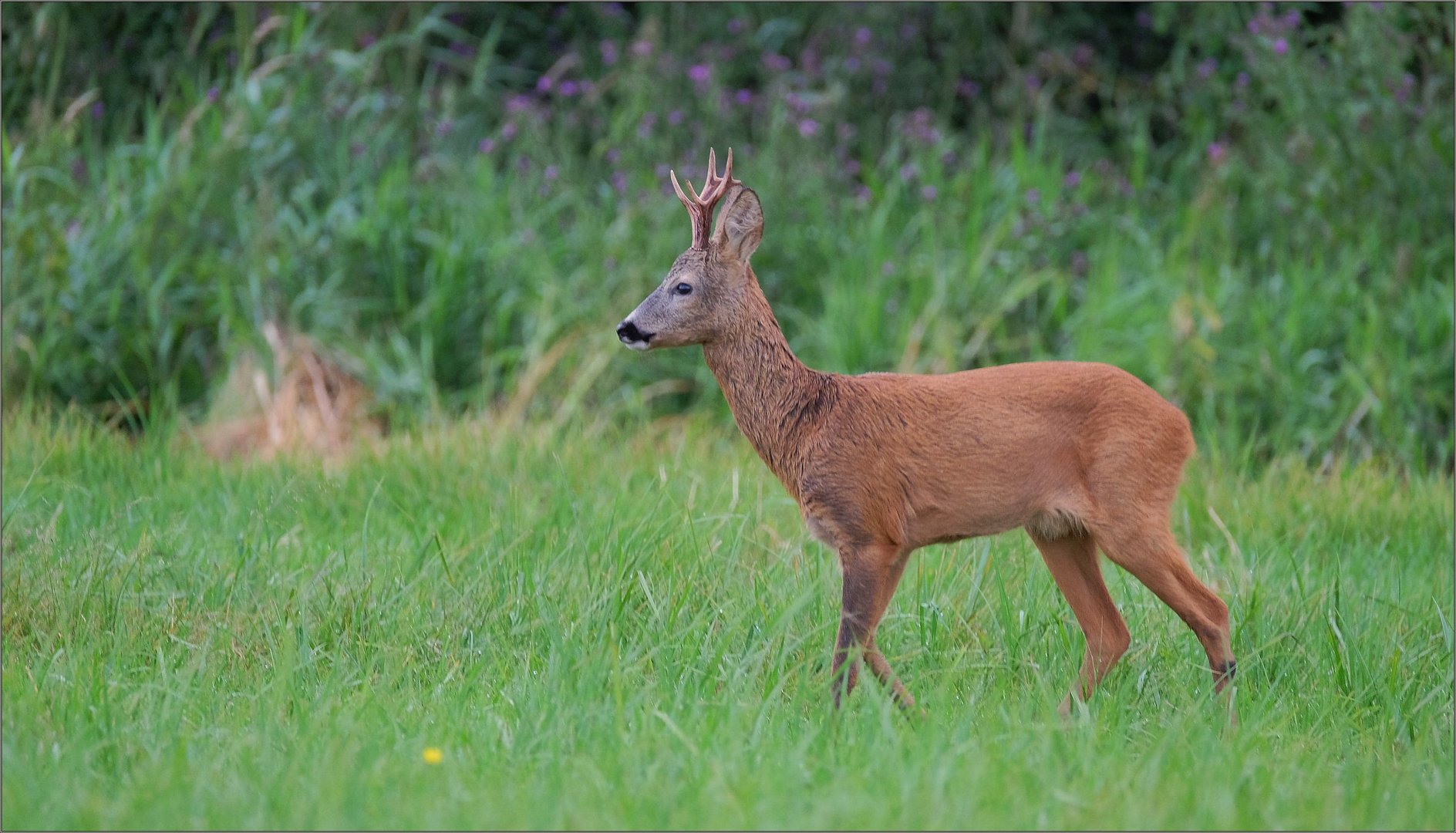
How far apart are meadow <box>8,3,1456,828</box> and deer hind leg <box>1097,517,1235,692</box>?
12 cm

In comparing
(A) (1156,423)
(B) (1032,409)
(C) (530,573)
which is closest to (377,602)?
(C) (530,573)

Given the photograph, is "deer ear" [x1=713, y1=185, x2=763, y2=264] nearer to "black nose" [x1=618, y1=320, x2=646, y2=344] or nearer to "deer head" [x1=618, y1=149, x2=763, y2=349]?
"deer head" [x1=618, y1=149, x2=763, y2=349]

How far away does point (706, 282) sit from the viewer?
4.35 metres

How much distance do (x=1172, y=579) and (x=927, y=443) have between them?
2.64 feet

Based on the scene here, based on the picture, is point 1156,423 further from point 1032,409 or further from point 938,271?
point 938,271

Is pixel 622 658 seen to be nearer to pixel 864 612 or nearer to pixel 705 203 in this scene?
pixel 864 612

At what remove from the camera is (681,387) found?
7.93 m

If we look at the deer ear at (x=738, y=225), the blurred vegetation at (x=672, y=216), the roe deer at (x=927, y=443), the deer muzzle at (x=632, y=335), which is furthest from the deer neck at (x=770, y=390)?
the blurred vegetation at (x=672, y=216)

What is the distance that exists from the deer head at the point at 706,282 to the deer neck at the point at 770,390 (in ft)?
0.20

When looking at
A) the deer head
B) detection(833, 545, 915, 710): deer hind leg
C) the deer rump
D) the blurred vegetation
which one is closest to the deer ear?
the deer head

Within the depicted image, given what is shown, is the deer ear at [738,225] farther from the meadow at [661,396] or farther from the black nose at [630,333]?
the meadow at [661,396]

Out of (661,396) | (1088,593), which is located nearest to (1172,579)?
(1088,593)

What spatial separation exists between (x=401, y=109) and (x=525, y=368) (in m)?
2.29

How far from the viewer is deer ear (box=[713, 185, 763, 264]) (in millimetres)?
4363
